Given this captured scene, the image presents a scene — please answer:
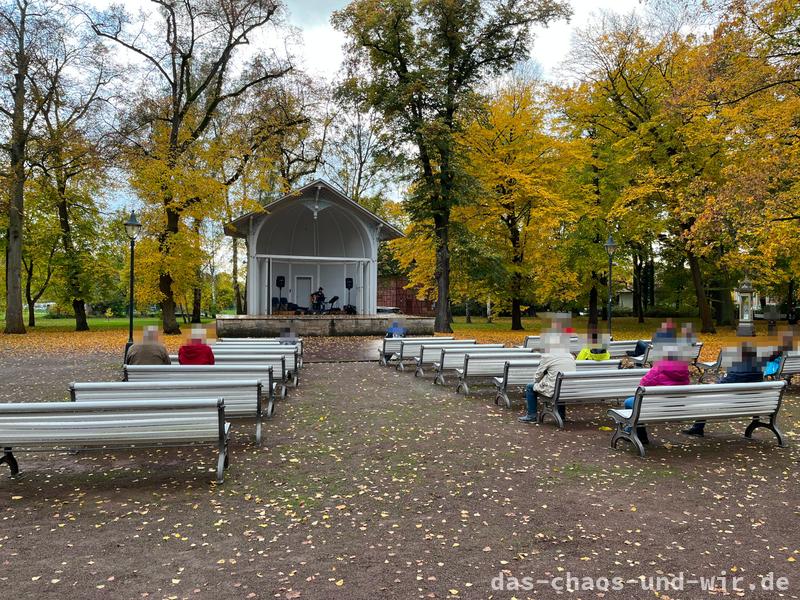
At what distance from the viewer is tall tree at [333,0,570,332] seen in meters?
21.9

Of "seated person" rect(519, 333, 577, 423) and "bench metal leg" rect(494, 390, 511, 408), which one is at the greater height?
"seated person" rect(519, 333, 577, 423)

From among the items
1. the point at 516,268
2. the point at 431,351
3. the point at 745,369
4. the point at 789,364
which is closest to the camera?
the point at 745,369

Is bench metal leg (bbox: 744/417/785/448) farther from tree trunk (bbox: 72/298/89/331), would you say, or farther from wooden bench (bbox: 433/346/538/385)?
tree trunk (bbox: 72/298/89/331)

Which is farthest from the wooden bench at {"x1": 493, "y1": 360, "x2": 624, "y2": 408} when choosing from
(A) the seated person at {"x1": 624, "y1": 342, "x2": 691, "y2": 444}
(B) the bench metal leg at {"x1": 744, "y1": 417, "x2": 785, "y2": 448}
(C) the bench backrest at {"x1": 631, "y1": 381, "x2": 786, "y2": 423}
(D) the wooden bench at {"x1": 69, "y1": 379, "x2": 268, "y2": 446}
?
(D) the wooden bench at {"x1": 69, "y1": 379, "x2": 268, "y2": 446}

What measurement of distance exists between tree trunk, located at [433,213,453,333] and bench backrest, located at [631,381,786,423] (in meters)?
17.8

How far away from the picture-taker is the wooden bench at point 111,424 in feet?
14.6

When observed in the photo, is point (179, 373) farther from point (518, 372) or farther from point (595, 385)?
point (595, 385)

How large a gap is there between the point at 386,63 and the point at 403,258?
10211mm

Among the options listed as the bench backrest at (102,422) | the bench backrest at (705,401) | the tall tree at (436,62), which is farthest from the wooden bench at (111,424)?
the tall tree at (436,62)

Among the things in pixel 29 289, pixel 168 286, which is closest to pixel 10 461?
pixel 168 286

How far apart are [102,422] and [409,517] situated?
2705mm

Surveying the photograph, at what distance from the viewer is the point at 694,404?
561 cm

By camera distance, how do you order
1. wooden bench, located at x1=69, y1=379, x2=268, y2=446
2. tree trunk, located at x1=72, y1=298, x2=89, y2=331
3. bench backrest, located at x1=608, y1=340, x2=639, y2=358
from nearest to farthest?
wooden bench, located at x1=69, y1=379, x2=268, y2=446
bench backrest, located at x1=608, y1=340, x2=639, y2=358
tree trunk, located at x1=72, y1=298, x2=89, y2=331

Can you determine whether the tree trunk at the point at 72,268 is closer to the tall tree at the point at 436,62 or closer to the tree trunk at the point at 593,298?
the tall tree at the point at 436,62
